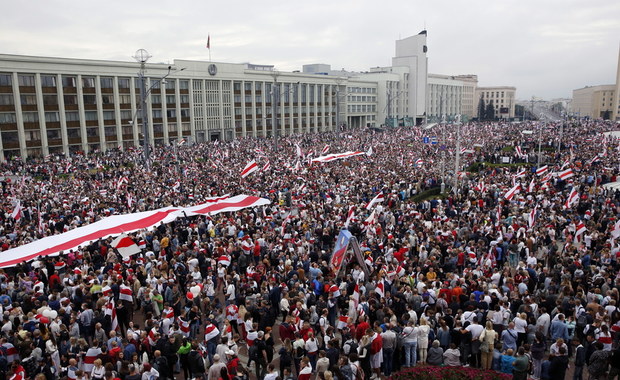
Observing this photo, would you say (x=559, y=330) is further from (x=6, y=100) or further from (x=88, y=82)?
(x=88, y=82)

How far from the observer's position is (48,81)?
5353 centimetres

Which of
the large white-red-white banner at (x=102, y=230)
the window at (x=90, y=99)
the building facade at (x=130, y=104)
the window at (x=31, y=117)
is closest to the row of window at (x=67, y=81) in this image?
the building facade at (x=130, y=104)

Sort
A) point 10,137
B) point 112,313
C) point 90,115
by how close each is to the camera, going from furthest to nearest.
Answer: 1. point 90,115
2. point 10,137
3. point 112,313

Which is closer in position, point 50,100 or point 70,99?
point 50,100

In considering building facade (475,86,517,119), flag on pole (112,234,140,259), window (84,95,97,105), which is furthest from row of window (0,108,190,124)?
building facade (475,86,517,119)

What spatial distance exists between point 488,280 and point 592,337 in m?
3.41

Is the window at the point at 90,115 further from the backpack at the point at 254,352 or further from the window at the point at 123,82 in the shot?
the backpack at the point at 254,352

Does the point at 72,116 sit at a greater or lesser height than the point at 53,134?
greater

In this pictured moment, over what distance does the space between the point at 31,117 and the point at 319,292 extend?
2056 inches

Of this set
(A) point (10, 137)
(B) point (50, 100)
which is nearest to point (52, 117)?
(B) point (50, 100)

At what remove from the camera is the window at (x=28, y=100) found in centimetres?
5178

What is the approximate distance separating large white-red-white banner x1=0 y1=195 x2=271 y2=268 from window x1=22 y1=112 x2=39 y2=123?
42.3 metres

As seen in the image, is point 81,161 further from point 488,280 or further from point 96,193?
point 488,280

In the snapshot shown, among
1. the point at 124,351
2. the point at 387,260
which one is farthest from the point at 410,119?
the point at 124,351
